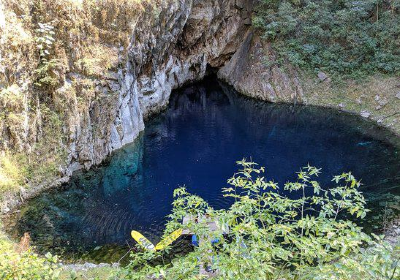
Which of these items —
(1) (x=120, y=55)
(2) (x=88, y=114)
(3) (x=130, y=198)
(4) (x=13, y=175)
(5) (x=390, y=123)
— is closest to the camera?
(4) (x=13, y=175)

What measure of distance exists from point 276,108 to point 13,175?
22.3 meters

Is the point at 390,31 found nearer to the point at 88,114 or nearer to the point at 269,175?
the point at 269,175

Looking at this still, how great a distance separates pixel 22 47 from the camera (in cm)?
1469

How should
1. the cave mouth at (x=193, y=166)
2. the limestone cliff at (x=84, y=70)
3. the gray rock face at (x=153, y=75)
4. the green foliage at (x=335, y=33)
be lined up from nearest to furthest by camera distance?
the cave mouth at (x=193, y=166) → the limestone cliff at (x=84, y=70) → the gray rock face at (x=153, y=75) → the green foliage at (x=335, y=33)

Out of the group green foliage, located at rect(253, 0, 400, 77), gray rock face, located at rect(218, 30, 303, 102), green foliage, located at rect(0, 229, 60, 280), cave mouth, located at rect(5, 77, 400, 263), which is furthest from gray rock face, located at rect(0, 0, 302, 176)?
green foliage, located at rect(0, 229, 60, 280)

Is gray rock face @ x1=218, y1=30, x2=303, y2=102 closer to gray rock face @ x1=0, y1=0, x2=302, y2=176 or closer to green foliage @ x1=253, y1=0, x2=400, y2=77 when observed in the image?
gray rock face @ x1=0, y1=0, x2=302, y2=176

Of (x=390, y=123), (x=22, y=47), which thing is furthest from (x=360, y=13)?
(x=22, y=47)

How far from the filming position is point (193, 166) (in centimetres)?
1964

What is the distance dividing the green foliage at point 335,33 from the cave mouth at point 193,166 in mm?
5245

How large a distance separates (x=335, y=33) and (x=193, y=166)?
20704 millimetres

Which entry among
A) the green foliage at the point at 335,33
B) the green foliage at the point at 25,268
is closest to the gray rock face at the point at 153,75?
the green foliage at the point at 335,33

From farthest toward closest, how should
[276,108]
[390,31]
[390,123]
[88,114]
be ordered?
[276,108]
[390,31]
[390,123]
[88,114]

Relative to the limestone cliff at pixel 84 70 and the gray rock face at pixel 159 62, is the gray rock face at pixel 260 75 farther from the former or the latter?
the limestone cliff at pixel 84 70

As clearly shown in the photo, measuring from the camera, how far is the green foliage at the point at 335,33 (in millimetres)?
28188
